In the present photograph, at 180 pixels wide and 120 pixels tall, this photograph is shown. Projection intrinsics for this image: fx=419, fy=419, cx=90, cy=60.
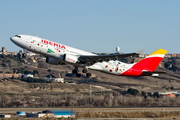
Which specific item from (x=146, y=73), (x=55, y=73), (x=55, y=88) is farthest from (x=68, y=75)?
(x=146, y=73)

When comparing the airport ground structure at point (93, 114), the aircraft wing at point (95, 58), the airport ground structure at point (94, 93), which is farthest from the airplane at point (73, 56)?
the airport ground structure at point (93, 114)

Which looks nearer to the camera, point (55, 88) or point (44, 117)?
point (44, 117)

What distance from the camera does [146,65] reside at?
78000 millimetres

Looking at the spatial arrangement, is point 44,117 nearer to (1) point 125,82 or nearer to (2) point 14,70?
(1) point 125,82

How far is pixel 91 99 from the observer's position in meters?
104

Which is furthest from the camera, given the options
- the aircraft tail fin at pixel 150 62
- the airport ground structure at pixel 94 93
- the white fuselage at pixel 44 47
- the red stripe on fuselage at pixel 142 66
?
the airport ground structure at pixel 94 93

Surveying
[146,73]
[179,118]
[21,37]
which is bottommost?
[179,118]

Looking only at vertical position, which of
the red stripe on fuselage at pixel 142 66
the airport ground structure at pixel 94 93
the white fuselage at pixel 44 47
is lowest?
the airport ground structure at pixel 94 93

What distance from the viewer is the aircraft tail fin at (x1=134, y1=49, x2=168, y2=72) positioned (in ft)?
255

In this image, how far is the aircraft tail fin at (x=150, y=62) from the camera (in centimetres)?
7769

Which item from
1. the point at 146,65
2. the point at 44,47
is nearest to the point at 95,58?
the point at 44,47

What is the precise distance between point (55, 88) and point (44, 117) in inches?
2849

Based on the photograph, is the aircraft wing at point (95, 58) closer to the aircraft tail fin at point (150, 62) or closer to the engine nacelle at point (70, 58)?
the engine nacelle at point (70, 58)

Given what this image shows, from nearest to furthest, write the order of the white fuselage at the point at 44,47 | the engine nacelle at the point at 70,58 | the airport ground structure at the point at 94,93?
the white fuselage at the point at 44,47 < the engine nacelle at the point at 70,58 < the airport ground structure at the point at 94,93
